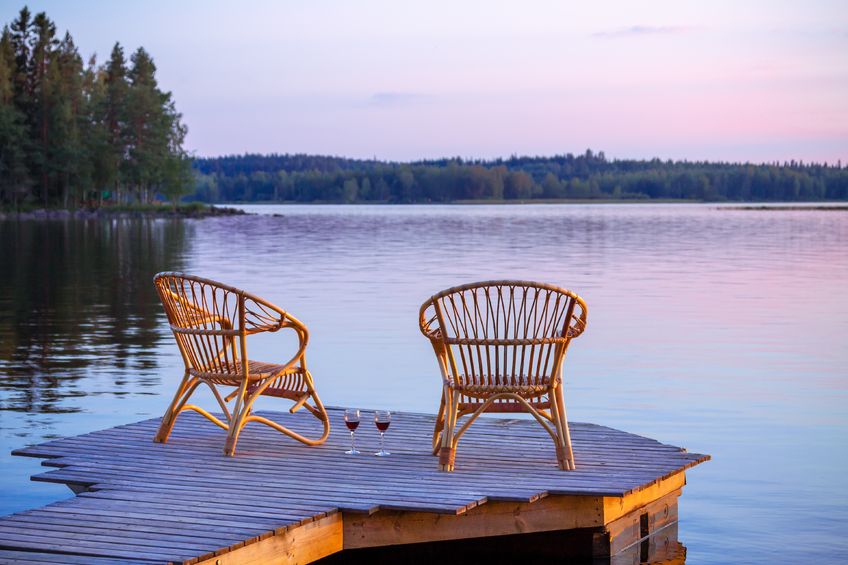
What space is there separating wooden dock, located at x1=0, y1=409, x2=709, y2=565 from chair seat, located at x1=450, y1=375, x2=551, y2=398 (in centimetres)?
45

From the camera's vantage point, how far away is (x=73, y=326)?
1891 centimetres

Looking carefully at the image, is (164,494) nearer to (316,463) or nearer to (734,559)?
(316,463)

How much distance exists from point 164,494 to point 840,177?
567 feet

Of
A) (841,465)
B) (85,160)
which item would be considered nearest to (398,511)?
(841,465)

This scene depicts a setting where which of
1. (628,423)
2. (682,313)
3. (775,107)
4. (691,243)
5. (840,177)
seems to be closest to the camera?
(628,423)

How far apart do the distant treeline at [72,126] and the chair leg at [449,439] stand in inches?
3277

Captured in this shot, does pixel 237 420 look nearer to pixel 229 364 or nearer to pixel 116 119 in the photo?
pixel 229 364

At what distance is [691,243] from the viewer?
49438mm

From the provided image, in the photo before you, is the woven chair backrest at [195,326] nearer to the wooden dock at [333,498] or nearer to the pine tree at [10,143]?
the wooden dock at [333,498]

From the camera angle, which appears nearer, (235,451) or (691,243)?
(235,451)

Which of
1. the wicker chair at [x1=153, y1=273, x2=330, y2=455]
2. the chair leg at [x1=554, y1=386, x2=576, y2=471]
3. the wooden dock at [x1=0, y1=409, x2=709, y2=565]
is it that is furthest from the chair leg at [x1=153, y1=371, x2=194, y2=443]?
the chair leg at [x1=554, y1=386, x2=576, y2=471]

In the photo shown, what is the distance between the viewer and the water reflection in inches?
515

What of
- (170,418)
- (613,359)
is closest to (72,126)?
(613,359)

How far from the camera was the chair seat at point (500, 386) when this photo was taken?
7367mm
